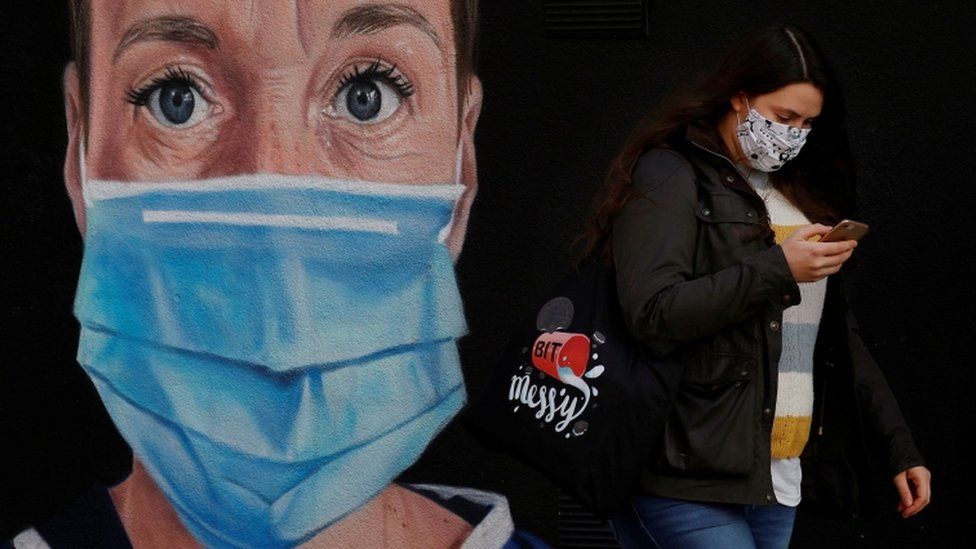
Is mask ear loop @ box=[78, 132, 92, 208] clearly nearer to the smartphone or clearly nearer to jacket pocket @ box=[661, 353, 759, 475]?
jacket pocket @ box=[661, 353, 759, 475]

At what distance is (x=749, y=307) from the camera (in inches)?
122

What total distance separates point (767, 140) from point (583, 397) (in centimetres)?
71

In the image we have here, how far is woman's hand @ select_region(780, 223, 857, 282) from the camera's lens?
10.1ft

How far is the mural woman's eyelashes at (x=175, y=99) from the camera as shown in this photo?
4238 millimetres

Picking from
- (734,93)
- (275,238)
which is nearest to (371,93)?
(275,238)

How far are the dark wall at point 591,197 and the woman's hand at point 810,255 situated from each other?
4.19 ft

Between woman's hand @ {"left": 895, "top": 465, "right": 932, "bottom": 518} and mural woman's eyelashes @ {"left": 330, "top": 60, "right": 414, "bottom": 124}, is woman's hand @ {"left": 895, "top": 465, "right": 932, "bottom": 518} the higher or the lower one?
the lower one

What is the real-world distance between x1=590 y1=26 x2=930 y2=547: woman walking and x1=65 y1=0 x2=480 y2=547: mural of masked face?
109 cm

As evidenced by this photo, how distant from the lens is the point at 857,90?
4.33m

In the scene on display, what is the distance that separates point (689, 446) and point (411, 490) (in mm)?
1420

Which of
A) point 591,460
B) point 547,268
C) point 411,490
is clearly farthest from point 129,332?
point 591,460

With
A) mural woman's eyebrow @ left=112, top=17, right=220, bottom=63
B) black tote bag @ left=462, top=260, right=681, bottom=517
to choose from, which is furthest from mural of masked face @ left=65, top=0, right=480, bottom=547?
black tote bag @ left=462, top=260, right=681, bottom=517

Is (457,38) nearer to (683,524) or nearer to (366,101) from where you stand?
(366,101)

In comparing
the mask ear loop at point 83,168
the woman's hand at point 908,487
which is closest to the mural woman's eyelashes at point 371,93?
the mask ear loop at point 83,168
